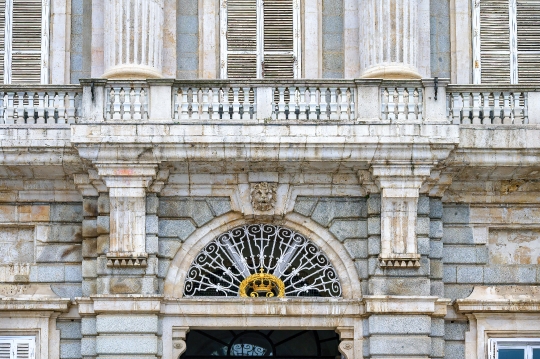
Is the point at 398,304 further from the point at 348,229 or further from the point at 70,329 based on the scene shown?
the point at 70,329

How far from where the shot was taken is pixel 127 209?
1933 cm

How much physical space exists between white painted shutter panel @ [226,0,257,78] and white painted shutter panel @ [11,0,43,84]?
2.99 m

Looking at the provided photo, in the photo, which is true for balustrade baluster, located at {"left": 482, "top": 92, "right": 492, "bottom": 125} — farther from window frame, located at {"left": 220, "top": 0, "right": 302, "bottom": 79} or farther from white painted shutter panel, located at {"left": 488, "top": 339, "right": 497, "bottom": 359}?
white painted shutter panel, located at {"left": 488, "top": 339, "right": 497, "bottom": 359}

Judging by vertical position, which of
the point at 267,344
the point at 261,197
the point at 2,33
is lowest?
the point at 267,344

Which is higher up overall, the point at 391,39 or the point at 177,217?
the point at 391,39

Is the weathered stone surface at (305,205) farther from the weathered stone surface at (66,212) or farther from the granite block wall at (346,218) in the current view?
the weathered stone surface at (66,212)

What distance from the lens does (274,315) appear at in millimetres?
19609

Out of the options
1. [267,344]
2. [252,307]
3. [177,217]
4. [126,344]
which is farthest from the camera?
[267,344]

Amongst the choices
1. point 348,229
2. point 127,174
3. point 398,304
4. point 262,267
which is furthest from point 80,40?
point 398,304

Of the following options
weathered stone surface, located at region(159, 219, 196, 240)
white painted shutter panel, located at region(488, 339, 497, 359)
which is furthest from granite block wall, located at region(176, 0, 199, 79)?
white painted shutter panel, located at region(488, 339, 497, 359)

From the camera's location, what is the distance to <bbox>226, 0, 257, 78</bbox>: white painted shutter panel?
2108 cm

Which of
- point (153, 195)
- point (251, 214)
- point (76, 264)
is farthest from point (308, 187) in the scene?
point (76, 264)

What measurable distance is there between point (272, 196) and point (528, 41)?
5.03 meters

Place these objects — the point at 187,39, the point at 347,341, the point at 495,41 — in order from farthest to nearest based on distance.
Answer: the point at 495,41, the point at 187,39, the point at 347,341
